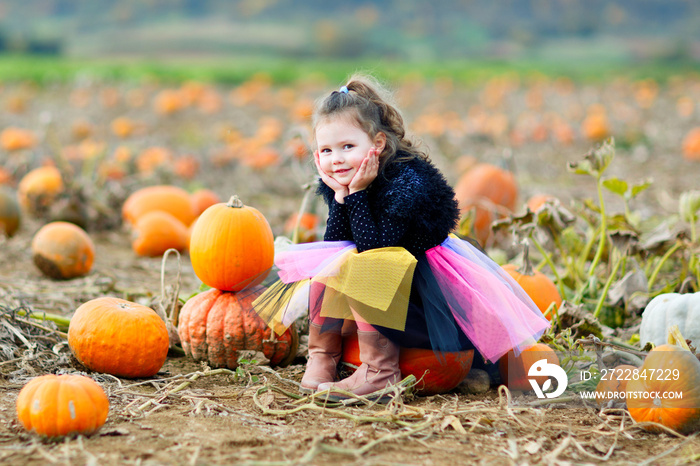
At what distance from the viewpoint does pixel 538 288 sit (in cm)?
337

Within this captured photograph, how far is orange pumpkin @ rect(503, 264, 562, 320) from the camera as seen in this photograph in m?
3.35

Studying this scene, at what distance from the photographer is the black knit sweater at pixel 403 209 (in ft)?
8.84

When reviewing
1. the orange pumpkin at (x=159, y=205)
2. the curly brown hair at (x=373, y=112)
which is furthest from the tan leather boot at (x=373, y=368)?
the orange pumpkin at (x=159, y=205)

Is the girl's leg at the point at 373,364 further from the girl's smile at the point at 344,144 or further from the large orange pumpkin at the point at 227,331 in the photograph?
the girl's smile at the point at 344,144

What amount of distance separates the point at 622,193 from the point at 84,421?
290 cm

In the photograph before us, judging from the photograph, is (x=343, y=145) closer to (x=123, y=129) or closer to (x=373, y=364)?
(x=373, y=364)

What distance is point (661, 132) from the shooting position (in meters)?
11.1

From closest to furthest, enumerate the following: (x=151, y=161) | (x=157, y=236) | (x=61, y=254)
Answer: (x=61, y=254) < (x=157, y=236) < (x=151, y=161)

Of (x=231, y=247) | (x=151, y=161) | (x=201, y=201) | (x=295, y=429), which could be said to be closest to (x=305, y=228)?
(x=201, y=201)

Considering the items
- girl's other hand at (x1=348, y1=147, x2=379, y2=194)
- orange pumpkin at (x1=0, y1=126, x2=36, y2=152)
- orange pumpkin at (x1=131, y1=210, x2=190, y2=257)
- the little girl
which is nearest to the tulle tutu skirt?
the little girl

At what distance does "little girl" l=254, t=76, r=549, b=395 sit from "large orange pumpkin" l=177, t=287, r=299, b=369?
0.19 meters

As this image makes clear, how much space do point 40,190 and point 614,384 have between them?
15.7 feet

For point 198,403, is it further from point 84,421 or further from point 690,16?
point 690,16

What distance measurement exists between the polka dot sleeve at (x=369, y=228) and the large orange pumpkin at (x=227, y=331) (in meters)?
0.60
